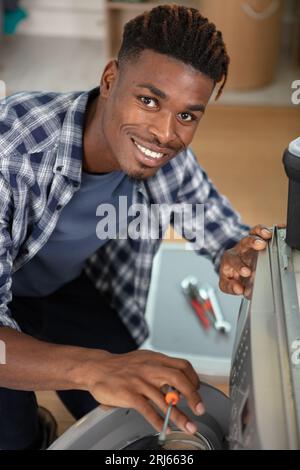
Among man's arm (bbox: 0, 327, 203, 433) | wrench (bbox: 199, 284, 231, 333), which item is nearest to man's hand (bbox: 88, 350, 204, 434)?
man's arm (bbox: 0, 327, 203, 433)

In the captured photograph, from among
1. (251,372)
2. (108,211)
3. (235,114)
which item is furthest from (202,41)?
(235,114)

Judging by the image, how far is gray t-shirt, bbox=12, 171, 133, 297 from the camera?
3.86 feet

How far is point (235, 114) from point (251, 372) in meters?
2.38

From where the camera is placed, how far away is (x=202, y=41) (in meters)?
0.99

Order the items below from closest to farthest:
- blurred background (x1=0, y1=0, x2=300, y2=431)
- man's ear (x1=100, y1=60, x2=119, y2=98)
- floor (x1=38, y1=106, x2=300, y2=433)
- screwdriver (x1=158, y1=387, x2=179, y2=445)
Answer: screwdriver (x1=158, y1=387, x2=179, y2=445)
man's ear (x1=100, y1=60, x2=119, y2=98)
floor (x1=38, y1=106, x2=300, y2=433)
blurred background (x1=0, y1=0, x2=300, y2=431)

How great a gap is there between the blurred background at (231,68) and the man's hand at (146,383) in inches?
56.9

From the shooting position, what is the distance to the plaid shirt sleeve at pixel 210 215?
127cm

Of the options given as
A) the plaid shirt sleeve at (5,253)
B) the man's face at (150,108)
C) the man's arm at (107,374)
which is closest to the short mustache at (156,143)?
the man's face at (150,108)

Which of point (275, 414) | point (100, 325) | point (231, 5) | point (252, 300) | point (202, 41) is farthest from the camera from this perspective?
point (231, 5)

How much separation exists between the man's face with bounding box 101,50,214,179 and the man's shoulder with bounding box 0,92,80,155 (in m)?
0.09

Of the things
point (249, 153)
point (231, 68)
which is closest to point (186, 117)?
point (249, 153)

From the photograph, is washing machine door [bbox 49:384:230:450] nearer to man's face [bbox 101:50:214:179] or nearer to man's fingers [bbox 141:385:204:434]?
man's fingers [bbox 141:385:204:434]
